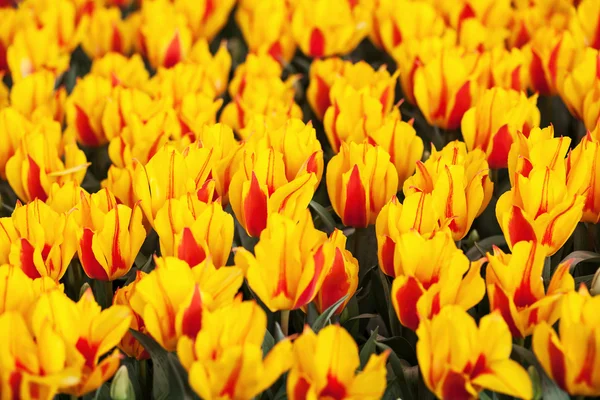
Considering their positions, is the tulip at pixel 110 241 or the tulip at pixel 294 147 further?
the tulip at pixel 294 147

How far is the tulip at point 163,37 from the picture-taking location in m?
2.20

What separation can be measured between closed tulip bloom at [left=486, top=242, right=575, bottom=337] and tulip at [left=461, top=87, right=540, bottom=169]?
1.50ft

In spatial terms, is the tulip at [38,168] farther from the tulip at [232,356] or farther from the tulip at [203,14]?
the tulip at [203,14]

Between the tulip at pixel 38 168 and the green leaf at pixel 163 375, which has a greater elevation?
the tulip at pixel 38 168

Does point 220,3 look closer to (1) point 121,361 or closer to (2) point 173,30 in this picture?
(2) point 173,30

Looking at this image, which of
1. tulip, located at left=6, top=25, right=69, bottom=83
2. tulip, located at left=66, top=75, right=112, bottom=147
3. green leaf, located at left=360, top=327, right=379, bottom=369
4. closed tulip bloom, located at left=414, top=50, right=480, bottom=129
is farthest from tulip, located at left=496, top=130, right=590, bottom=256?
tulip, located at left=6, top=25, right=69, bottom=83

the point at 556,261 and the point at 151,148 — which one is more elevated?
the point at 151,148

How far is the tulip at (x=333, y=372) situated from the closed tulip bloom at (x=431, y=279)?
10 centimetres

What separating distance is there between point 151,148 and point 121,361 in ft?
1.63

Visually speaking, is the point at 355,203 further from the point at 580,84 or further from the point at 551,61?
the point at 551,61

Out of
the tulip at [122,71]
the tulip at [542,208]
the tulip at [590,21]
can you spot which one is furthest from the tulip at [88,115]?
the tulip at [590,21]

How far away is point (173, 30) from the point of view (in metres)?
2.21

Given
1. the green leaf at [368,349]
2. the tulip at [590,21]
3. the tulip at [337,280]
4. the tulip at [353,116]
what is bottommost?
the green leaf at [368,349]

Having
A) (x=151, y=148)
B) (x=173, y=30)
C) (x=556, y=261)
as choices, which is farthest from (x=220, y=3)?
(x=556, y=261)
